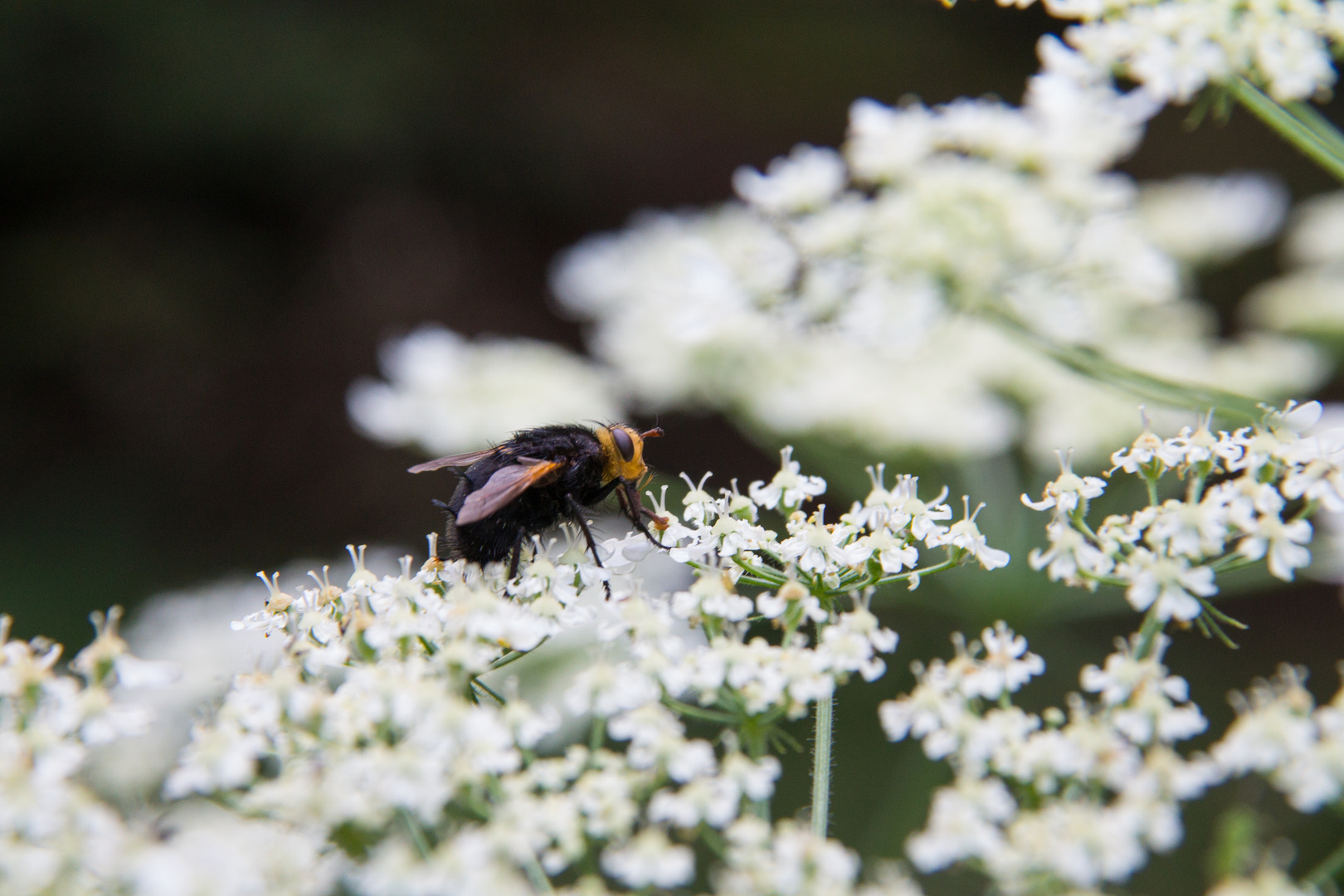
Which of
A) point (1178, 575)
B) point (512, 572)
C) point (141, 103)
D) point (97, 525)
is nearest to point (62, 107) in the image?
point (141, 103)

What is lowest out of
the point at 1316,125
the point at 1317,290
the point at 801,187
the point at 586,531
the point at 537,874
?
the point at 537,874

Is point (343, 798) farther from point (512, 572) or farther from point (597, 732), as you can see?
point (512, 572)

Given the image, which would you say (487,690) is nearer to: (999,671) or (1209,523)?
(999,671)

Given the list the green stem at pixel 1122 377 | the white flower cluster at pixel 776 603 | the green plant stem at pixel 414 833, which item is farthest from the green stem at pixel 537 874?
the green stem at pixel 1122 377

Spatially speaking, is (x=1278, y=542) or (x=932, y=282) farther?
(x=932, y=282)

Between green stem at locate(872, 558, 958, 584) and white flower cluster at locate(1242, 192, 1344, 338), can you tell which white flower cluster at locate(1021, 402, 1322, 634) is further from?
white flower cluster at locate(1242, 192, 1344, 338)

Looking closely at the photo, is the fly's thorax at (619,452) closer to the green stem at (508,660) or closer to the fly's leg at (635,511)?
the fly's leg at (635,511)

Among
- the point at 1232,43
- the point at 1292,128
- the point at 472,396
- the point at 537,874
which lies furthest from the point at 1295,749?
the point at 472,396
